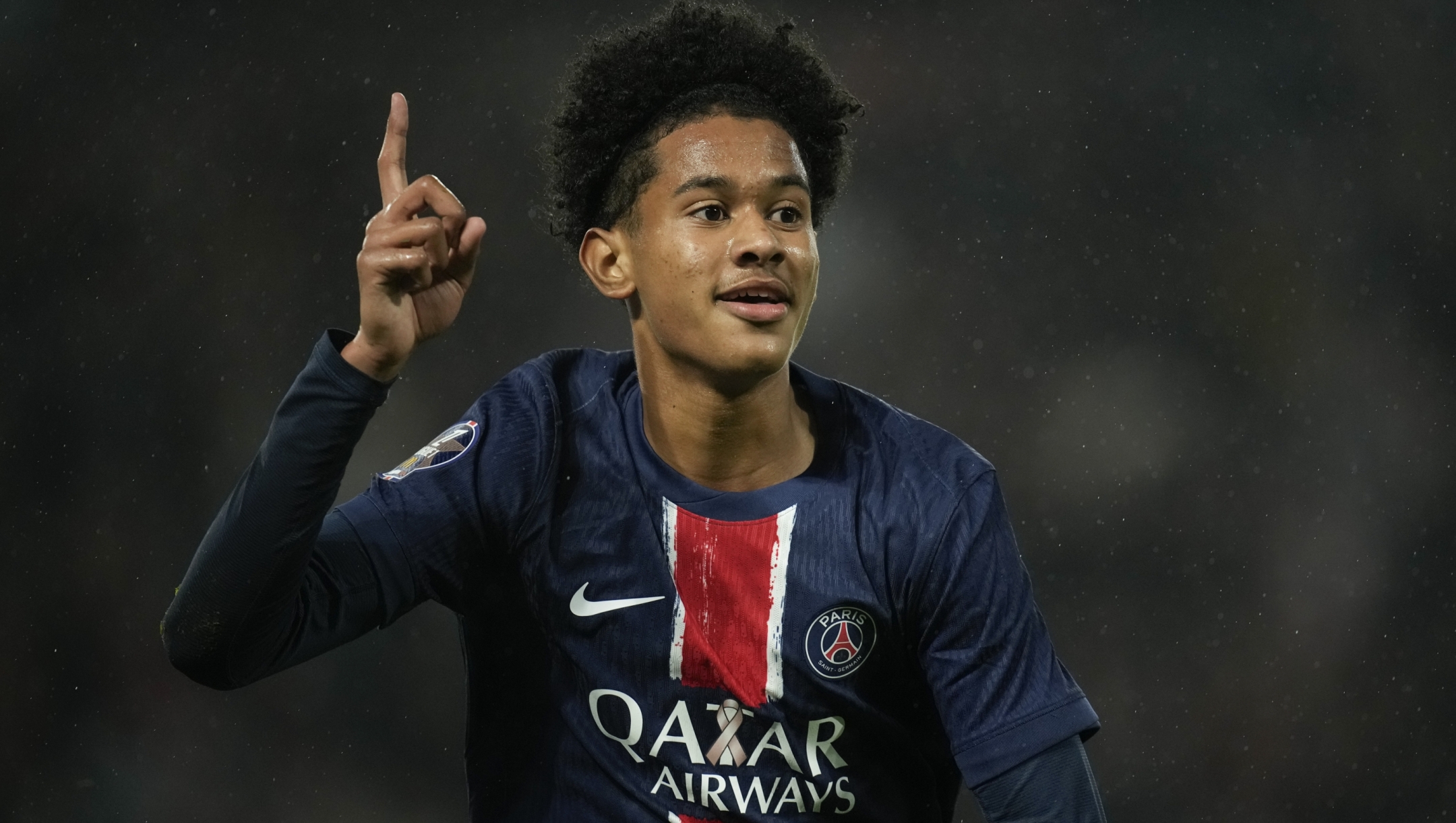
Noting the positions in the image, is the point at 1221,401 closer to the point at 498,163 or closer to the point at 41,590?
the point at 498,163

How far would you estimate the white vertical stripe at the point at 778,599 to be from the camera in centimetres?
240

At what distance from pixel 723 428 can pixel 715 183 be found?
407mm

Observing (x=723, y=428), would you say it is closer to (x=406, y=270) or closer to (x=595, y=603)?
(x=595, y=603)

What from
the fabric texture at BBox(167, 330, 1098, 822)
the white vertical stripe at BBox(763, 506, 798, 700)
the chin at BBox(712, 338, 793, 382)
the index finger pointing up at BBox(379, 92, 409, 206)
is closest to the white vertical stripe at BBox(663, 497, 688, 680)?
the fabric texture at BBox(167, 330, 1098, 822)

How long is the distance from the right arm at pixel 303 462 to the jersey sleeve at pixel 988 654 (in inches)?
34.6

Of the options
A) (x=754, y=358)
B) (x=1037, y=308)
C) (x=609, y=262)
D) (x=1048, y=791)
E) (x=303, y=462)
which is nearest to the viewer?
(x=303, y=462)

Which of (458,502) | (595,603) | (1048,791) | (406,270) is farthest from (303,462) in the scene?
(1048,791)

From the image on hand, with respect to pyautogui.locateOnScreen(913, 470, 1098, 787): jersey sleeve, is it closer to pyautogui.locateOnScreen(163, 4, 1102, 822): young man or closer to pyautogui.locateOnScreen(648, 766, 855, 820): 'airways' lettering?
pyautogui.locateOnScreen(163, 4, 1102, 822): young man

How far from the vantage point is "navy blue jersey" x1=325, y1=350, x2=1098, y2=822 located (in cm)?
236

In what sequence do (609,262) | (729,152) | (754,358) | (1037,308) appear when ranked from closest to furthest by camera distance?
(754,358), (729,152), (609,262), (1037,308)

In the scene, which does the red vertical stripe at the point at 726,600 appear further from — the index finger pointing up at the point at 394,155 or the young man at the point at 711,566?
the index finger pointing up at the point at 394,155

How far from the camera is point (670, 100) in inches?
105

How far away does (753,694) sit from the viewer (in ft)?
7.88

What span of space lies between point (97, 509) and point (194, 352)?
22.5 inches
